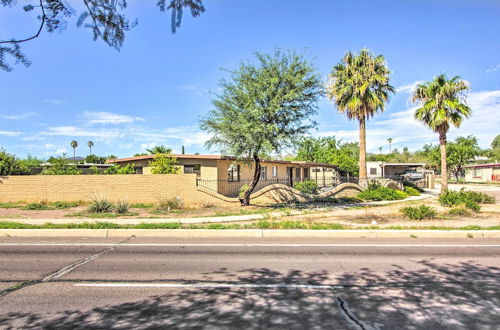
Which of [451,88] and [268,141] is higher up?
[451,88]

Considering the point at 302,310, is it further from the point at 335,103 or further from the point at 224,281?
the point at 335,103

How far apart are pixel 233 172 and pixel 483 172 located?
50677 millimetres

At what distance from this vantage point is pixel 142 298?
16.4 feet

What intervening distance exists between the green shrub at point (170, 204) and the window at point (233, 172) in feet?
26.5

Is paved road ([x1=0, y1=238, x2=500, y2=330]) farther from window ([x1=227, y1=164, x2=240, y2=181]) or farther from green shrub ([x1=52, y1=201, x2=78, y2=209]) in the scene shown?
window ([x1=227, y1=164, x2=240, y2=181])

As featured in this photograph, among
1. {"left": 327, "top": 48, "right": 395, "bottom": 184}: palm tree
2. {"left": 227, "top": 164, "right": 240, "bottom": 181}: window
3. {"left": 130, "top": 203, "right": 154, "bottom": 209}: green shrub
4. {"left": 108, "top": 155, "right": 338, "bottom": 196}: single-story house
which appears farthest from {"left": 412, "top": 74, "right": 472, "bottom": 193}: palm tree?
{"left": 130, "top": 203, "right": 154, "bottom": 209}: green shrub

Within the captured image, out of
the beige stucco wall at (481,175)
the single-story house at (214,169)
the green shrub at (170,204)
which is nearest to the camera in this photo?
the green shrub at (170,204)

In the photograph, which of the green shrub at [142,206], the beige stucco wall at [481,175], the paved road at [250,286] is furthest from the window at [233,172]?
the beige stucco wall at [481,175]

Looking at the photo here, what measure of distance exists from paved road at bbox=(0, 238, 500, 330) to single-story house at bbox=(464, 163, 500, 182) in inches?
2133

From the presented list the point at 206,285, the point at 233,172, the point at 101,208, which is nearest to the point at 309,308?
the point at 206,285

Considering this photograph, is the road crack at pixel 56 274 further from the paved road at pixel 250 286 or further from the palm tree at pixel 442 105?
the palm tree at pixel 442 105

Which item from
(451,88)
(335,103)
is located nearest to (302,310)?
(335,103)

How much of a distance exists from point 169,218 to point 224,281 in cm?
874

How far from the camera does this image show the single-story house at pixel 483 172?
52.5 m
